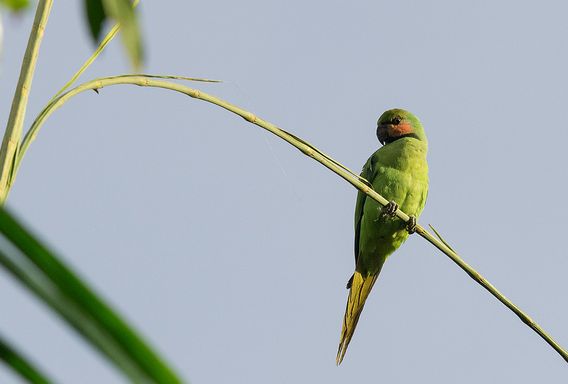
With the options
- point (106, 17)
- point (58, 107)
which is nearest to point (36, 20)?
point (58, 107)

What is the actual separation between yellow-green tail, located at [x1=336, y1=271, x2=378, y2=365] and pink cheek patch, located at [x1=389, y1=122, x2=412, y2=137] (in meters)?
1.38

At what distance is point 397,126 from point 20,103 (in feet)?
17.7

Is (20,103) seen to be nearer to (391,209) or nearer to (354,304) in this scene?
(391,209)

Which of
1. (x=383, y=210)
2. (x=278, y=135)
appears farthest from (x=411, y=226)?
(x=278, y=135)

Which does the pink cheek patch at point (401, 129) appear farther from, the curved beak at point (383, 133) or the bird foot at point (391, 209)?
the bird foot at point (391, 209)

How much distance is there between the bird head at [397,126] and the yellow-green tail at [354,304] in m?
1.36

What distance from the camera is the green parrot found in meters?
5.41

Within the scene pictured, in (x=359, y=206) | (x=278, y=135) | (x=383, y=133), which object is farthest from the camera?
(x=383, y=133)

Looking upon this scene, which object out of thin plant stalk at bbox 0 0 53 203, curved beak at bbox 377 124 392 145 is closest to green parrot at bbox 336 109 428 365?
curved beak at bbox 377 124 392 145

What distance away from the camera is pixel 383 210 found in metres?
5.19

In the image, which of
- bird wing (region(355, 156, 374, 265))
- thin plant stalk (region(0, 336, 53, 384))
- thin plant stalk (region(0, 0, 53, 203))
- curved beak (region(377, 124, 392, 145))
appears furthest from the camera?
curved beak (region(377, 124, 392, 145))

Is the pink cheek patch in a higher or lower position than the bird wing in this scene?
higher

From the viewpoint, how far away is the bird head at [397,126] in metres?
6.39

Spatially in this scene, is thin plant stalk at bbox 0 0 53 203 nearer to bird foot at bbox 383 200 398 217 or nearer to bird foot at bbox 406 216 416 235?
bird foot at bbox 383 200 398 217
